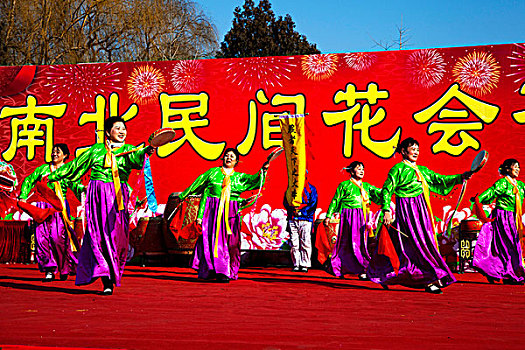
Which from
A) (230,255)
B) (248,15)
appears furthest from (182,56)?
(230,255)

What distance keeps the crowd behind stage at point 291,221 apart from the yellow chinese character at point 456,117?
120cm

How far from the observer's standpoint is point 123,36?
16.6m

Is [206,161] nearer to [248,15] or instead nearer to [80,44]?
[80,44]

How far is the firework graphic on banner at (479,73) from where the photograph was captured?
9.34 meters

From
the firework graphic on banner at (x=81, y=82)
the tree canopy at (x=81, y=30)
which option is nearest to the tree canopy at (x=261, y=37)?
the tree canopy at (x=81, y=30)

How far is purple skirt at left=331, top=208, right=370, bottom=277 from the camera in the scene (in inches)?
332

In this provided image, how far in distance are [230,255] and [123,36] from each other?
10.2 metres

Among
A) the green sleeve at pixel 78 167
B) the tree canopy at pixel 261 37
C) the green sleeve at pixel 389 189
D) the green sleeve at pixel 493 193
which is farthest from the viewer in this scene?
the tree canopy at pixel 261 37

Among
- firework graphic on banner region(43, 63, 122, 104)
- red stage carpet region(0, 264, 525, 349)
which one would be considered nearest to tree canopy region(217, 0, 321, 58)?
firework graphic on banner region(43, 63, 122, 104)

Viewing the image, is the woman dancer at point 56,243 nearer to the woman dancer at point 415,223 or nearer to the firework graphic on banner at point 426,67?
the woman dancer at point 415,223

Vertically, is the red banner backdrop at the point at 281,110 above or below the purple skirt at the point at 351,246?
above

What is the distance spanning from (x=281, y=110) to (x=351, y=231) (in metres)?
2.36

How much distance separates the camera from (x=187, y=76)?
1037 centimetres

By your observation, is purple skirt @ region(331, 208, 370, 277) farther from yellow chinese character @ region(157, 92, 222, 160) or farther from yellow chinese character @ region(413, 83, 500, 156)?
yellow chinese character @ region(157, 92, 222, 160)
